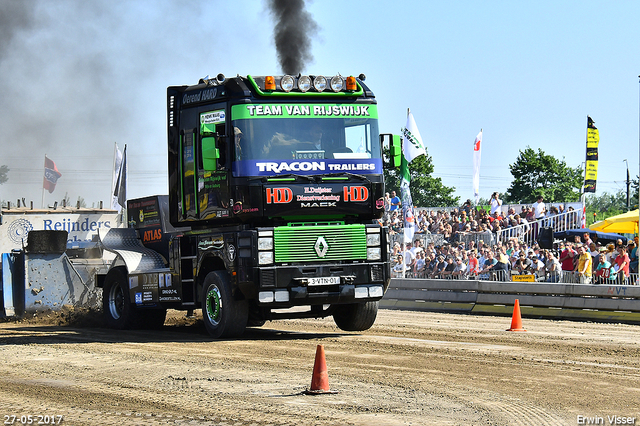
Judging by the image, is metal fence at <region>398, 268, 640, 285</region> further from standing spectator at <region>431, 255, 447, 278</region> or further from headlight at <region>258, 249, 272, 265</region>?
headlight at <region>258, 249, 272, 265</region>

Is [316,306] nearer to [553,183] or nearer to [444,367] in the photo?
[444,367]

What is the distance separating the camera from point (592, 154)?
26.9 metres

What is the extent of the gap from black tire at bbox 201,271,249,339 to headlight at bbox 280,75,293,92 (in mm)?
2888

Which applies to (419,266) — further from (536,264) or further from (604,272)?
(604,272)

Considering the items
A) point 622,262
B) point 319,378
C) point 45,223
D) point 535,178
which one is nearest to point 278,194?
point 319,378

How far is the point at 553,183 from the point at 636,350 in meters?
57.9

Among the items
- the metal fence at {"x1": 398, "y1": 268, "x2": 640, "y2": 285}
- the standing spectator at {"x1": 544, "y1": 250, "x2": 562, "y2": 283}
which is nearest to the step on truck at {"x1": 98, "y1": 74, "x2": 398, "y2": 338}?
the metal fence at {"x1": 398, "y1": 268, "x2": 640, "y2": 285}

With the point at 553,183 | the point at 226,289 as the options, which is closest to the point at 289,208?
the point at 226,289

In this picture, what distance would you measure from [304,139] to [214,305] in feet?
9.67

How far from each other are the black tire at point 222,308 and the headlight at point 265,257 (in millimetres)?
799

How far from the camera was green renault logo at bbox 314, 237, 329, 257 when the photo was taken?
12.5 m

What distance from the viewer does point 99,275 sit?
54.2ft

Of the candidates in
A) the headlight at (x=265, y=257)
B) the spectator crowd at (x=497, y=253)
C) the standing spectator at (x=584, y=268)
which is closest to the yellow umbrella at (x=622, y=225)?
the spectator crowd at (x=497, y=253)

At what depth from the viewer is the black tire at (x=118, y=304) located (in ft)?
50.3
